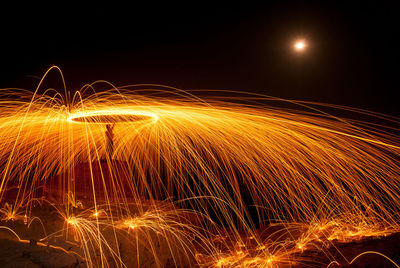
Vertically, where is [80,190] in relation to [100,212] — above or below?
below

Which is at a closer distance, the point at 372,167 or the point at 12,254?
the point at 12,254

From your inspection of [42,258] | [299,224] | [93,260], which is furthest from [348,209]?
[42,258]

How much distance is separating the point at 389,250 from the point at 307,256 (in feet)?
3.54

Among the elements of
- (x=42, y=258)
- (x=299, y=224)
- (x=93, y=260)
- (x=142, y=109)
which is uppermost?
(x=142, y=109)

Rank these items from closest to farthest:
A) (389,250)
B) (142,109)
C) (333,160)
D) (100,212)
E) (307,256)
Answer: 1. (389,250)
2. (307,256)
3. (100,212)
4. (142,109)
5. (333,160)

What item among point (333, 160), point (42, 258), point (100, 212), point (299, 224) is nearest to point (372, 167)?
point (333, 160)

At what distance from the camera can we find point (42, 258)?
386 centimetres

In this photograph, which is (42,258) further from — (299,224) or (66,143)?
(66,143)

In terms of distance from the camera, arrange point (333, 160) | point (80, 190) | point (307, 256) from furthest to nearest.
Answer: point (80, 190) → point (333, 160) → point (307, 256)

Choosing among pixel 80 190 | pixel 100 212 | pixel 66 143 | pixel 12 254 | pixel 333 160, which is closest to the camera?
pixel 12 254

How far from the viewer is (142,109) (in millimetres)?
6566

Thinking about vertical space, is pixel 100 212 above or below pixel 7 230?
below

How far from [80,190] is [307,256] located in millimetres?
5727

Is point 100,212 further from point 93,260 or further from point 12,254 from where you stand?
point 12,254
